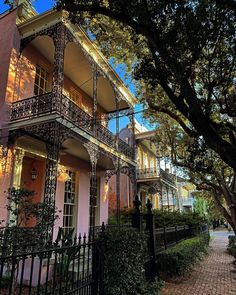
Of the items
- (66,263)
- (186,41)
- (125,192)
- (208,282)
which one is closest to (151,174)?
(125,192)

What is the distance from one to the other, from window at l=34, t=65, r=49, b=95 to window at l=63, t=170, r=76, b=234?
359 centimetres

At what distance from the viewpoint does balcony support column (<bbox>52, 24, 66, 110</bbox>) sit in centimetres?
784

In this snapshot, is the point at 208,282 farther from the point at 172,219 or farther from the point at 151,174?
the point at 151,174

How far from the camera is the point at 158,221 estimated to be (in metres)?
14.9

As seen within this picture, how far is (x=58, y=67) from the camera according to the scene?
797 centimetres

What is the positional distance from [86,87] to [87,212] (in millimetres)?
6064

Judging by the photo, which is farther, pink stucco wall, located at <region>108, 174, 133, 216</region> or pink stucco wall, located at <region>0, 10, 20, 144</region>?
pink stucco wall, located at <region>108, 174, 133, 216</region>

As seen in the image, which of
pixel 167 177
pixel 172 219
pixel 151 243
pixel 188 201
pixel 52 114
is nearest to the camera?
pixel 151 243

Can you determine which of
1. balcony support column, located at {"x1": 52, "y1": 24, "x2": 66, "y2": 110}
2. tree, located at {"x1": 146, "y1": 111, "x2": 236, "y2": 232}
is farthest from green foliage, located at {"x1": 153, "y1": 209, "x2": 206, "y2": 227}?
balcony support column, located at {"x1": 52, "y1": 24, "x2": 66, "y2": 110}

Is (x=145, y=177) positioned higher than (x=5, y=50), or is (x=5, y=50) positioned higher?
(x=5, y=50)

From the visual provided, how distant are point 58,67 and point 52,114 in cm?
156

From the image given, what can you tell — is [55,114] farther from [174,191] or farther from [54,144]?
[174,191]

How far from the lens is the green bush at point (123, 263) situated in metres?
4.85

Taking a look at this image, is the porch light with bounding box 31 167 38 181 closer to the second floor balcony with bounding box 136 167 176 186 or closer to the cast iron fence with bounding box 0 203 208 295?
the cast iron fence with bounding box 0 203 208 295
